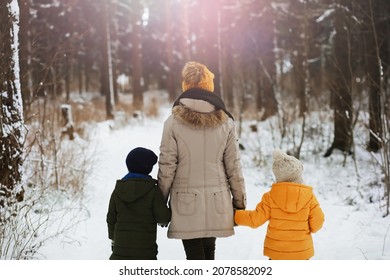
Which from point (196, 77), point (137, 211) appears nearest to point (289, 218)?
point (137, 211)

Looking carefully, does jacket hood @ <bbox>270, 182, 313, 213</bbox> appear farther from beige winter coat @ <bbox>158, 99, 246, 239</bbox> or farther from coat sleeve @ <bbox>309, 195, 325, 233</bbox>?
beige winter coat @ <bbox>158, 99, 246, 239</bbox>

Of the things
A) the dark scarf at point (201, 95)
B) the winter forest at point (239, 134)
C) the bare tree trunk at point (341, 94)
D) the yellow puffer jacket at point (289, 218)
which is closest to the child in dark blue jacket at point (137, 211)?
the dark scarf at point (201, 95)

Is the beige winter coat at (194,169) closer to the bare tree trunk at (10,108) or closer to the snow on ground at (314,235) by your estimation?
the snow on ground at (314,235)

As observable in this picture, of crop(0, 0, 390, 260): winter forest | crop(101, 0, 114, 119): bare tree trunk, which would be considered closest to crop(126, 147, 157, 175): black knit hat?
crop(0, 0, 390, 260): winter forest

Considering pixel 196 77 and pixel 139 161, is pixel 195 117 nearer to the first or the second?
pixel 196 77

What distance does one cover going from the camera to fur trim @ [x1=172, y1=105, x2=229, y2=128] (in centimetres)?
310

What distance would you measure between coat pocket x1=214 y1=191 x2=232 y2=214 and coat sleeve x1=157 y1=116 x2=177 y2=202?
0.36m

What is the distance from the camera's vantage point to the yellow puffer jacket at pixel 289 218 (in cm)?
301

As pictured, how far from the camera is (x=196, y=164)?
313 cm

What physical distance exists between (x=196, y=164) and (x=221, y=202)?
340mm
